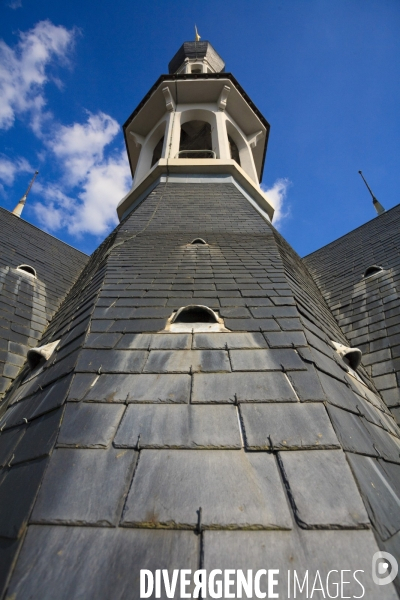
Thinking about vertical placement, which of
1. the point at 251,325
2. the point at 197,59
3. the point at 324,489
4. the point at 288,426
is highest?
the point at 197,59

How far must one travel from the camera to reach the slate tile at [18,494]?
4.22ft

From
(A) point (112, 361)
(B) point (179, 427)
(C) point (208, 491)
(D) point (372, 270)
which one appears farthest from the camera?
(D) point (372, 270)

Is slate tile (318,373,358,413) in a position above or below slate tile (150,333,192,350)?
below

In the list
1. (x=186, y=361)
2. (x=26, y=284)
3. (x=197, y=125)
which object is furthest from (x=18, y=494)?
(x=197, y=125)

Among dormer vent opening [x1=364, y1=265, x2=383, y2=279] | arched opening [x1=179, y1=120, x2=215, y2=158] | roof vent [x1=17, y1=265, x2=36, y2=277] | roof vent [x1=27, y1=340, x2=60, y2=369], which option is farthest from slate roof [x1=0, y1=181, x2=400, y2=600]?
arched opening [x1=179, y1=120, x2=215, y2=158]

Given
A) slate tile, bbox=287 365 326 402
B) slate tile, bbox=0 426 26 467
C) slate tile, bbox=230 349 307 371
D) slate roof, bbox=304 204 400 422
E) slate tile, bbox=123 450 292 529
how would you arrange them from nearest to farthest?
slate tile, bbox=123 450 292 529 < slate tile, bbox=0 426 26 467 < slate tile, bbox=287 365 326 402 < slate tile, bbox=230 349 307 371 < slate roof, bbox=304 204 400 422

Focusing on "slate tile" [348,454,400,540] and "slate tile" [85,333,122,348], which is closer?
"slate tile" [348,454,400,540]

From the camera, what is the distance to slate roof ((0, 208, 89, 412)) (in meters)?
3.96

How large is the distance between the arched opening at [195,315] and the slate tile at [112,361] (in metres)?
0.55

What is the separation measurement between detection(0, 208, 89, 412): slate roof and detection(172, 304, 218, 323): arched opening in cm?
214

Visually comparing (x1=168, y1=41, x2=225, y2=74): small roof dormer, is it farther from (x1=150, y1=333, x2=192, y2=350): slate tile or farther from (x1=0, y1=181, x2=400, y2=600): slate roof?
(x1=0, y1=181, x2=400, y2=600): slate roof

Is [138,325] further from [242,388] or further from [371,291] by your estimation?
[371,291]

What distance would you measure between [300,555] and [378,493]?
23.4 inches

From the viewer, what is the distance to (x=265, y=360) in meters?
2.23
